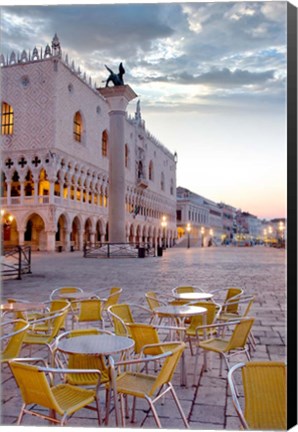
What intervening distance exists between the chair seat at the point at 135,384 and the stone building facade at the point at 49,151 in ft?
97.7

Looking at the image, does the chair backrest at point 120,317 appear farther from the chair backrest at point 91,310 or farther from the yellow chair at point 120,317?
the chair backrest at point 91,310

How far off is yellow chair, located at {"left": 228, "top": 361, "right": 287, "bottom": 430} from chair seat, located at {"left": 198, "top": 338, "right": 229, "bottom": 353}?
132 cm

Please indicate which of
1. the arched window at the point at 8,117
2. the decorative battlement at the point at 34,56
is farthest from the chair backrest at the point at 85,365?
the arched window at the point at 8,117

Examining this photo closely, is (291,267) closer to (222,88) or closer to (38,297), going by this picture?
(222,88)

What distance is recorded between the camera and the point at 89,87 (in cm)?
4225

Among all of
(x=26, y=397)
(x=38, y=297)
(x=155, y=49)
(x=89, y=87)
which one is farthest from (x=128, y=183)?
(x=26, y=397)

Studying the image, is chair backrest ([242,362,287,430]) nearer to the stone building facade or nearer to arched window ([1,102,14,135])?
the stone building facade

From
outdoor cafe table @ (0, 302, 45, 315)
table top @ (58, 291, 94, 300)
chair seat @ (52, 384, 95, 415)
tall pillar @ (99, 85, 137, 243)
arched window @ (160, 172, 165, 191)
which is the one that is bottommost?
chair seat @ (52, 384, 95, 415)

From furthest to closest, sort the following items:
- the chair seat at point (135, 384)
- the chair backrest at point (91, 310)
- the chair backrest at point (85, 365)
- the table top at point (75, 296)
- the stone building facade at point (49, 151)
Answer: the stone building facade at point (49, 151) < the table top at point (75, 296) < the chair backrest at point (91, 310) < the chair backrest at point (85, 365) < the chair seat at point (135, 384)

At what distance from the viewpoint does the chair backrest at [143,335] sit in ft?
12.9

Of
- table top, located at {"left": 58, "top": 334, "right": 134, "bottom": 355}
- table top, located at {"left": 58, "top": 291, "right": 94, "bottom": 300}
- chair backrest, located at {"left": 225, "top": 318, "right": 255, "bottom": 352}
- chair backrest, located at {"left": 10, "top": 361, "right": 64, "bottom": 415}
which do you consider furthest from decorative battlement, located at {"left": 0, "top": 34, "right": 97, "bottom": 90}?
chair backrest, located at {"left": 10, "top": 361, "right": 64, "bottom": 415}

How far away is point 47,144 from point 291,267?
33.8 m

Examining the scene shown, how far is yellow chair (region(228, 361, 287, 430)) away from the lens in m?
2.90

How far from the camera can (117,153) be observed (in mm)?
27328
